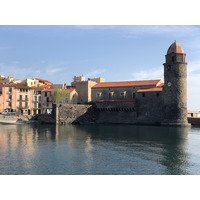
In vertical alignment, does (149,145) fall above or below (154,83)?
below

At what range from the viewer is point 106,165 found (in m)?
19.9

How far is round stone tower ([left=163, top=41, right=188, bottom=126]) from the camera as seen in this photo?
5578cm

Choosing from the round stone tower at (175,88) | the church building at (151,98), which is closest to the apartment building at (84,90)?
the church building at (151,98)

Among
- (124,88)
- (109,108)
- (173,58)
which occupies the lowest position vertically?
(109,108)

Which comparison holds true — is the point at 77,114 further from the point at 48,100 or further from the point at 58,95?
the point at 48,100

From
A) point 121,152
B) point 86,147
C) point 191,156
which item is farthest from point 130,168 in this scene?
point 86,147

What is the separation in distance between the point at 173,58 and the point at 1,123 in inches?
1728

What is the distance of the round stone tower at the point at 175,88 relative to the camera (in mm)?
55781

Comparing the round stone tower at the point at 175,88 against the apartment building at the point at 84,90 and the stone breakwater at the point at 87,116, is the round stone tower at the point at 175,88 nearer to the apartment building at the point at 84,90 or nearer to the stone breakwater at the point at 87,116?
the stone breakwater at the point at 87,116

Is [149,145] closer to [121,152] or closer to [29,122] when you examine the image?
[121,152]

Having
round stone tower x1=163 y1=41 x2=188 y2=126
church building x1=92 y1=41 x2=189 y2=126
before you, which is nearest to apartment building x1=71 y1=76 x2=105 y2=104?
church building x1=92 y1=41 x2=189 y2=126

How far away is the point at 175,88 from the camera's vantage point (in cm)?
5622

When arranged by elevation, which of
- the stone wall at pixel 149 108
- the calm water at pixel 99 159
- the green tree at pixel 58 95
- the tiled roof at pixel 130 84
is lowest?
the calm water at pixel 99 159
